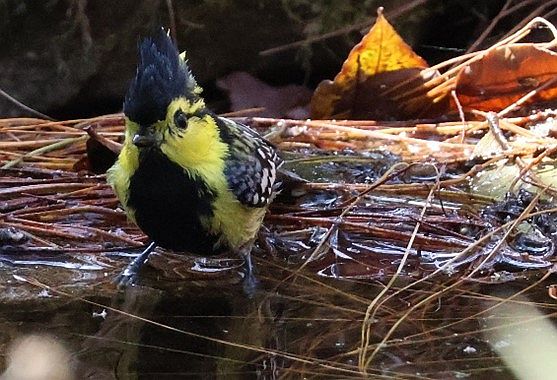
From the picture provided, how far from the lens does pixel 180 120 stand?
2.27m

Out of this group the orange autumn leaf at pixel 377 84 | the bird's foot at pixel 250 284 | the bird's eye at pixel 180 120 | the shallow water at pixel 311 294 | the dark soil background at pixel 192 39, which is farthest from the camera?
the dark soil background at pixel 192 39

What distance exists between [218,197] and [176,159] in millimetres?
180

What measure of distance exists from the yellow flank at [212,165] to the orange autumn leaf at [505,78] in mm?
1419

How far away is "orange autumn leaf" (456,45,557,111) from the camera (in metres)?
3.51

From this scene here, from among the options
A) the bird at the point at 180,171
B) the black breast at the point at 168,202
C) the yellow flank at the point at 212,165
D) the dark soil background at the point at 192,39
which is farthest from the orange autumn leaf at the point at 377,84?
the black breast at the point at 168,202

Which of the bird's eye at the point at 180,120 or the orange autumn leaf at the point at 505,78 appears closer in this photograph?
the bird's eye at the point at 180,120

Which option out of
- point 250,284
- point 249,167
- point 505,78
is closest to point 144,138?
point 249,167

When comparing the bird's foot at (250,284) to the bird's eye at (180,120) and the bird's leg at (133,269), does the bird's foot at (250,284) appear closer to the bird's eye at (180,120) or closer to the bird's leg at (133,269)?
the bird's leg at (133,269)

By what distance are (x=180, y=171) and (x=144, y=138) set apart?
187 mm

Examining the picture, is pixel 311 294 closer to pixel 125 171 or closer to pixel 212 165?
pixel 212 165

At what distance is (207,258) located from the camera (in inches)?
105

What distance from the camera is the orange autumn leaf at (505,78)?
351 cm

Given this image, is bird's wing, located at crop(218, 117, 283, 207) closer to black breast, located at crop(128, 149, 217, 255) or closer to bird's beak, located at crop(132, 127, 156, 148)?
black breast, located at crop(128, 149, 217, 255)

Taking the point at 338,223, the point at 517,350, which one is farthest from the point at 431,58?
the point at 517,350
